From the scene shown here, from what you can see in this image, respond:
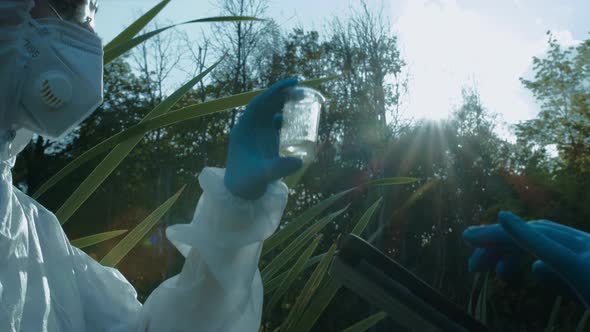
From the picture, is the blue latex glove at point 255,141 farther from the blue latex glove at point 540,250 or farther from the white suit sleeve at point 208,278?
the blue latex glove at point 540,250

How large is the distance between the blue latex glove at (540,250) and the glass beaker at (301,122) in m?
0.39

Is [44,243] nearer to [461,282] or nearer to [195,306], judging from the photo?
[195,306]

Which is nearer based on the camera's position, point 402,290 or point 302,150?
point 402,290

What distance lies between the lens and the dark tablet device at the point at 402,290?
93 centimetres

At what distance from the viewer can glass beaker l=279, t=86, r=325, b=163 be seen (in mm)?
1135

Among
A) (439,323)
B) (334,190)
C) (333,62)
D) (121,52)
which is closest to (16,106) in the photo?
(121,52)

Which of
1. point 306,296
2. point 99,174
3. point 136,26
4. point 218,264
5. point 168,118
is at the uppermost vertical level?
point 136,26

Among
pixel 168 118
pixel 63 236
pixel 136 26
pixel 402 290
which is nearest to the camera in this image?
pixel 402 290

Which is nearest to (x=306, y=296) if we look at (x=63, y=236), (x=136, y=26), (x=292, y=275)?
(x=292, y=275)

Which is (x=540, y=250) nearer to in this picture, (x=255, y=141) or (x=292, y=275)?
(x=255, y=141)

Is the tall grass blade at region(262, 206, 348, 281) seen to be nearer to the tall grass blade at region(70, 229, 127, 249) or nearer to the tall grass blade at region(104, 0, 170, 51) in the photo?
the tall grass blade at region(70, 229, 127, 249)

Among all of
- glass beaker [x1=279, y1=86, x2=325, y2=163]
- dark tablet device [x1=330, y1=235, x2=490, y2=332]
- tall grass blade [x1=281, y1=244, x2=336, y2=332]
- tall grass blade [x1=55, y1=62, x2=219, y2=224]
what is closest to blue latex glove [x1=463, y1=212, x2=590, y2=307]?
dark tablet device [x1=330, y1=235, x2=490, y2=332]

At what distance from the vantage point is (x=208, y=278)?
4.02 ft

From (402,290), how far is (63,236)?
0.80 meters
